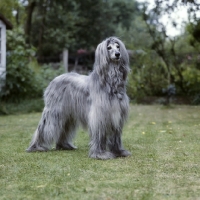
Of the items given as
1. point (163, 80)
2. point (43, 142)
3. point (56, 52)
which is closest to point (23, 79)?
point (163, 80)

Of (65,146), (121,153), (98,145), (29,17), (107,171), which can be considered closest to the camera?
(107,171)

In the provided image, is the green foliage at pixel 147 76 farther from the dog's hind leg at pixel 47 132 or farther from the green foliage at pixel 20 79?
the dog's hind leg at pixel 47 132

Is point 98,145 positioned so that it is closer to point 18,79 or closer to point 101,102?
point 101,102

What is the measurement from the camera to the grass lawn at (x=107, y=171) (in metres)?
3.84

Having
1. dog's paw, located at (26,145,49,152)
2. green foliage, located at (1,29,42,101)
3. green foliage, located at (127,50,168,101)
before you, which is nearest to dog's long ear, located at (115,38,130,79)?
dog's paw, located at (26,145,49,152)

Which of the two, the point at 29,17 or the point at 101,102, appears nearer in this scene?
the point at 101,102

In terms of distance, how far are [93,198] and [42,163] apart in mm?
1787

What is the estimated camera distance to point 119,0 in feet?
110

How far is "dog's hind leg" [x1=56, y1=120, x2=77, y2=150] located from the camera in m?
6.55

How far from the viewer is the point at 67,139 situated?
6.64m

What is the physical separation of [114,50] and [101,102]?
2.36 feet

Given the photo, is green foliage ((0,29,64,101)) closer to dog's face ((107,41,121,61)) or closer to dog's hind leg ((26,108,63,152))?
dog's hind leg ((26,108,63,152))

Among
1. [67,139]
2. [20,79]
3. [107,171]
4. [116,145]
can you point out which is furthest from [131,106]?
[107,171]

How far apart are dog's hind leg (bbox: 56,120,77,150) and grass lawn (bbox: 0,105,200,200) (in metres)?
0.20
